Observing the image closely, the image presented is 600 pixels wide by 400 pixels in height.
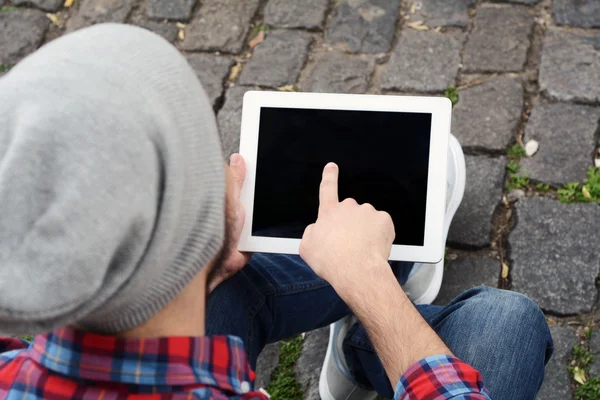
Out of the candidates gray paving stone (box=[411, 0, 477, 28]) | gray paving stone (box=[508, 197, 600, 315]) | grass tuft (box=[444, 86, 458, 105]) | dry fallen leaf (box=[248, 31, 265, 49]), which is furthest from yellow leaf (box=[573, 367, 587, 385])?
dry fallen leaf (box=[248, 31, 265, 49])

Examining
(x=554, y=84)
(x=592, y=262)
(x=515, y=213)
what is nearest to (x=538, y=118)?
(x=554, y=84)

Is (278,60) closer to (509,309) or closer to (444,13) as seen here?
(444,13)

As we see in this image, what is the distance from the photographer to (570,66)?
289cm

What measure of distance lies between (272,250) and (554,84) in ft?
5.32

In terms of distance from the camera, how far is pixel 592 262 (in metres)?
2.46

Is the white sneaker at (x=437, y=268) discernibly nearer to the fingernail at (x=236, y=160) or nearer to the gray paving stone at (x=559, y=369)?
the gray paving stone at (x=559, y=369)

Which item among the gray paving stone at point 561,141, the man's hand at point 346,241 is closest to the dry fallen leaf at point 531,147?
the gray paving stone at point 561,141

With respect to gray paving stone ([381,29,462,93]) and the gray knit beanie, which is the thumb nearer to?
the gray knit beanie

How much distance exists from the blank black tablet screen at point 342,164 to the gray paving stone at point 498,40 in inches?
46.9

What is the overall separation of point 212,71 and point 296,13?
0.49 m

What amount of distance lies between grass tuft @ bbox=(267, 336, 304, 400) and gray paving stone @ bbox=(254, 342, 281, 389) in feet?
0.05

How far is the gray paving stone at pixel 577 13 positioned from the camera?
300cm

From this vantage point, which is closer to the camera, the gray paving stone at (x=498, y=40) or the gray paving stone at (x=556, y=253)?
the gray paving stone at (x=556, y=253)

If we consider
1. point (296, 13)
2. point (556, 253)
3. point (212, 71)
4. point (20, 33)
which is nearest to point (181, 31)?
point (212, 71)
